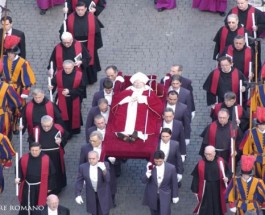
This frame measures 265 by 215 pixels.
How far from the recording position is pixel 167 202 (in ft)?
78.4

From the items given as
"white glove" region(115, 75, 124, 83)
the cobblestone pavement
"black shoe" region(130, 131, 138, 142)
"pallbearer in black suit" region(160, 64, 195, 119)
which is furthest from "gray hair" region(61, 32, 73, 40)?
"black shoe" region(130, 131, 138, 142)

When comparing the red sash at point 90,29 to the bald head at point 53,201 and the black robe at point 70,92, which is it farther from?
the bald head at point 53,201

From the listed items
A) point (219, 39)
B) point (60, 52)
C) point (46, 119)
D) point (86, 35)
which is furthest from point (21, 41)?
point (219, 39)

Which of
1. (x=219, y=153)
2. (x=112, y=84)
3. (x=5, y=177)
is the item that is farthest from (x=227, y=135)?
(x=5, y=177)

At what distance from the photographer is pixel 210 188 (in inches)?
952

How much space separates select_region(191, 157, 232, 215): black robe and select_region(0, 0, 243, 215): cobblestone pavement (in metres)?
1.64

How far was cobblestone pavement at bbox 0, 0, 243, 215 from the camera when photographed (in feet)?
88.6

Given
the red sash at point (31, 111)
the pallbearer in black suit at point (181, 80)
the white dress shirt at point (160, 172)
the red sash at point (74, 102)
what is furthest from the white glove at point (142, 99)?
the red sash at point (74, 102)

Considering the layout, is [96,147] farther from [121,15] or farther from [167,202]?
[121,15]

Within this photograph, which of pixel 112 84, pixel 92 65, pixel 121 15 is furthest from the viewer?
pixel 121 15

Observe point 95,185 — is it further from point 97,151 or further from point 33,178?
point 33,178

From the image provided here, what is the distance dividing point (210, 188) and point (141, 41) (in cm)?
548

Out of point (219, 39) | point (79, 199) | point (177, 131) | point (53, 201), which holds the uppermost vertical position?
point (219, 39)

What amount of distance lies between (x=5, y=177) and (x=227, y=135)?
154 inches
